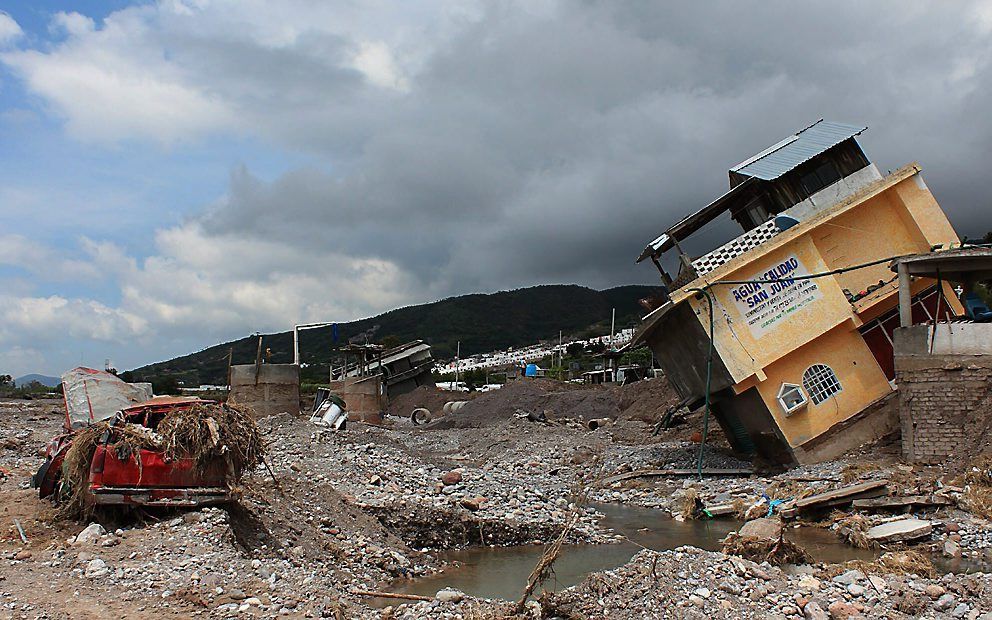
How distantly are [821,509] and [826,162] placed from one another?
9.26m

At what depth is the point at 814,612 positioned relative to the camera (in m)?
7.92

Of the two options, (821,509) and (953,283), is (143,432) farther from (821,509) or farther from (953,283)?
(953,283)

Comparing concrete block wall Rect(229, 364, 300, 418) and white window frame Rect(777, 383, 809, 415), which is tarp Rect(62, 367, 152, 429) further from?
concrete block wall Rect(229, 364, 300, 418)

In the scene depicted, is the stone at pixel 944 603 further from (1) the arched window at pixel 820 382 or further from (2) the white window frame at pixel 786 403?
(1) the arched window at pixel 820 382

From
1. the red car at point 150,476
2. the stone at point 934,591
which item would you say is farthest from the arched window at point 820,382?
the red car at point 150,476

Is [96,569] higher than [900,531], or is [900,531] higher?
[96,569]

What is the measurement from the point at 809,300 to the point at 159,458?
14375 millimetres

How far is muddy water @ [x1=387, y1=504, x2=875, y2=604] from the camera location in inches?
426

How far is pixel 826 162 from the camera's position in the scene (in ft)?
62.2

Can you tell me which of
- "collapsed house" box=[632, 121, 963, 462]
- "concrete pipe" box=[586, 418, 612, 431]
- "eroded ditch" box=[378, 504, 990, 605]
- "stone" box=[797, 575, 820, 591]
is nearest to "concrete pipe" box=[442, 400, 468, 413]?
"concrete pipe" box=[586, 418, 612, 431]

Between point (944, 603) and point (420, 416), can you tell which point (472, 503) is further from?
point (420, 416)

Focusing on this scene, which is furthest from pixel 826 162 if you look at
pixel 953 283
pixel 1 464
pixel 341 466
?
pixel 1 464

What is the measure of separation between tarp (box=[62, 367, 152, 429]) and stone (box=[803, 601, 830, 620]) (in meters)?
11.0

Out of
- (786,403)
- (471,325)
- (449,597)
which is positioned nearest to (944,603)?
(449,597)
